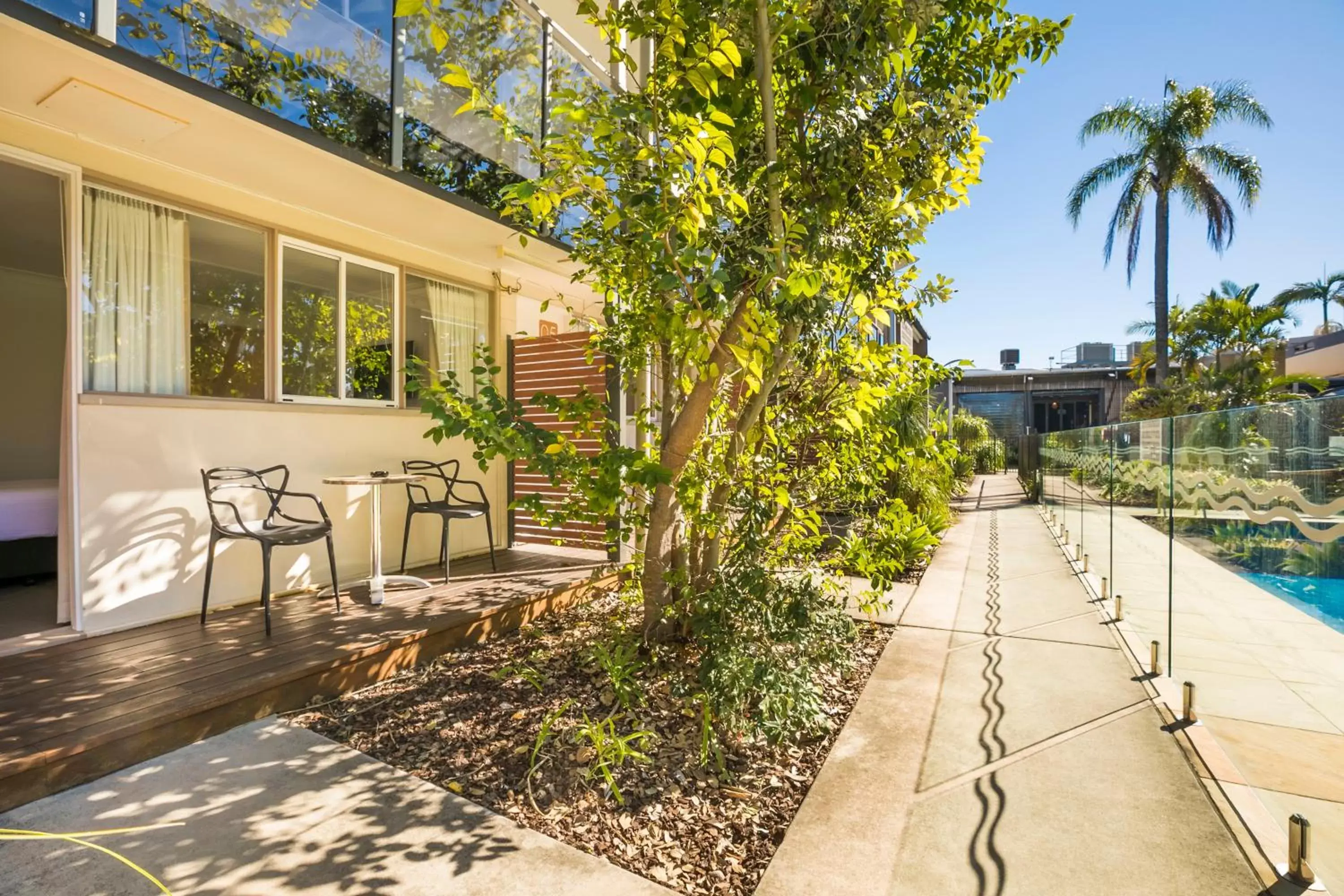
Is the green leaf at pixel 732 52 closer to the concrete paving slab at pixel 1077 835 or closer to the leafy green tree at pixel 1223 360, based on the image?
the concrete paving slab at pixel 1077 835

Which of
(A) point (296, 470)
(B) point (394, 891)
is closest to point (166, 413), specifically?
(A) point (296, 470)

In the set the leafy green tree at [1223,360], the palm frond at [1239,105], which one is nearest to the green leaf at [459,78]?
the leafy green tree at [1223,360]

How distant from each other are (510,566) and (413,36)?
161 inches

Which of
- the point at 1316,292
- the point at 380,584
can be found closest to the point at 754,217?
the point at 380,584

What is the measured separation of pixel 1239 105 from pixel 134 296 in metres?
22.8

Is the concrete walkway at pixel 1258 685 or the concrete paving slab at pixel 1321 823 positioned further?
the concrete walkway at pixel 1258 685

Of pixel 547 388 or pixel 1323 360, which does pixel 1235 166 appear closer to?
pixel 1323 360

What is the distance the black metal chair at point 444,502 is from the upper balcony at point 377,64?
2280 mm

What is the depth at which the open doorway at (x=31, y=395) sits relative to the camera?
3910 mm

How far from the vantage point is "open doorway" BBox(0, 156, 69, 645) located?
3910mm

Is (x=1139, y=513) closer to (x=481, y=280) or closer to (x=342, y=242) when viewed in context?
(x=481, y=280)

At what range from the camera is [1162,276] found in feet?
54.3

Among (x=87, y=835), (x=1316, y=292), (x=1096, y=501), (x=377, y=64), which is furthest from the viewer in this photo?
(x=1316, y=292)

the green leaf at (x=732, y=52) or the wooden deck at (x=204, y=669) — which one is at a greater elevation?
the green leaf at (x=732, y=52)
